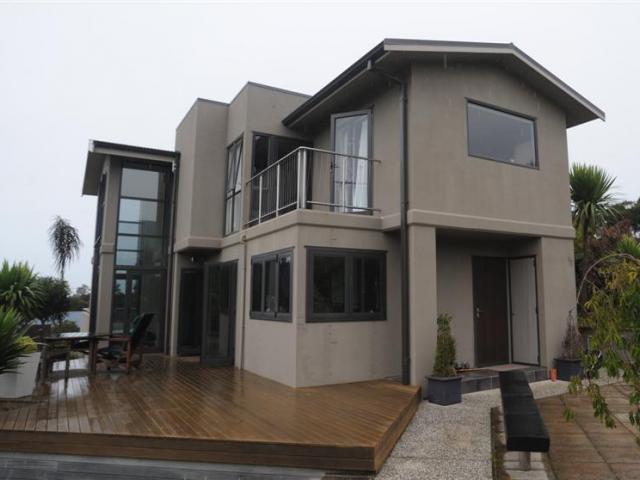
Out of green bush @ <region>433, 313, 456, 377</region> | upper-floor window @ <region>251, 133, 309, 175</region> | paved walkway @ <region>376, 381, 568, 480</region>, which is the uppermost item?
upper-floor window @ <region>251, 133, 309, 175</region>

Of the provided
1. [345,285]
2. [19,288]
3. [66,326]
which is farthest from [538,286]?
[66,326]

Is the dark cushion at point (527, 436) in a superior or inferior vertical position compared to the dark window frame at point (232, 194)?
inferior

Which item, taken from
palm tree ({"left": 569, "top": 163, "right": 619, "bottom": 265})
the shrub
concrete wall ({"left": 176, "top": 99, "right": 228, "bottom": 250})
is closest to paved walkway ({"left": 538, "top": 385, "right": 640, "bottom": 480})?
the shrub

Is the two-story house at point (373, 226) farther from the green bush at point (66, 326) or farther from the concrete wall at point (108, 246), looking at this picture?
the green bush at point (66, 326)

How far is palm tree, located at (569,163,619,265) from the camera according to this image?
11.7 meters

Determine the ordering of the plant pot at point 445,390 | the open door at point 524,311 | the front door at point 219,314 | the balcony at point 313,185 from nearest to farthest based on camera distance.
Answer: the plant pot at point 445,390 < the balcony at point 313,185 < the open door at point 524,311 < the front door at point 219,314

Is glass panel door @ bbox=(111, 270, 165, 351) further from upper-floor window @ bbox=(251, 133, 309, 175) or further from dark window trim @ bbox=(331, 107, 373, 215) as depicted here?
dark window trim @ bbox=(331, 107, 373, 215)

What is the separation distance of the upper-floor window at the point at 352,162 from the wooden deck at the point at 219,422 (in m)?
3.23

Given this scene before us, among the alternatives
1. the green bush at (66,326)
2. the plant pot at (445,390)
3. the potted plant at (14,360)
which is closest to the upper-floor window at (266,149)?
the potted plant at (14,360)

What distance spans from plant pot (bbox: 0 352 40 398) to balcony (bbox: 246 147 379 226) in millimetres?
4251

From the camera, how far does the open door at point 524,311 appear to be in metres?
8.67

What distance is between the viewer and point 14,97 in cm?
2034

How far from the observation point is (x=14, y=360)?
20.0 feet

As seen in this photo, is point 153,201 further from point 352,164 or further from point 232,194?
point 352,164
